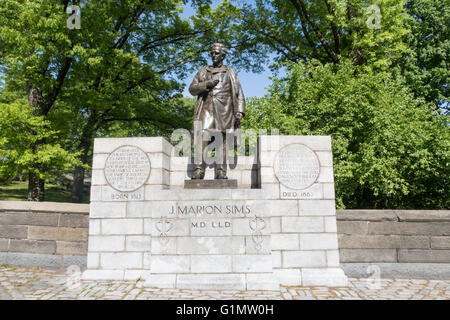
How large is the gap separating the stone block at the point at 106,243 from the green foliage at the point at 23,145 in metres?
5.34

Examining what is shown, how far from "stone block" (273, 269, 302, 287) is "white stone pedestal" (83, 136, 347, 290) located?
0.06ft

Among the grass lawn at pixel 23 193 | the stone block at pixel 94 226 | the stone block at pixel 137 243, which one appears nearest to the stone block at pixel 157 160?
the stone block at pixel 137 243

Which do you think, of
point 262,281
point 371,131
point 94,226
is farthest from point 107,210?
point 371,131

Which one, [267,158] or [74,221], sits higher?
[267,158]

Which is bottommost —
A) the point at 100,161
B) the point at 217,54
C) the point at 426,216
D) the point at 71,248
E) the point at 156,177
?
the point at 71,248

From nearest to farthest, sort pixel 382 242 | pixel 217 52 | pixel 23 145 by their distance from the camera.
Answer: pixel 382 242 < pixel 217 52 < pixel 23 145

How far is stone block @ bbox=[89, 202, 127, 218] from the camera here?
6020mm

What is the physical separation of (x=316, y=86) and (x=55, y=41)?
31.9 ft

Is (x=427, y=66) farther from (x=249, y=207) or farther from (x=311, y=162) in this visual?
(x=249, y=207)

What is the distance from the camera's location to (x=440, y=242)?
6105mm

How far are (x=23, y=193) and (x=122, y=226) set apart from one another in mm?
18971

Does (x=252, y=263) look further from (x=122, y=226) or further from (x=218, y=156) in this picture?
(x=122, y=226)

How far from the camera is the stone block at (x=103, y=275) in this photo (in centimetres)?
572

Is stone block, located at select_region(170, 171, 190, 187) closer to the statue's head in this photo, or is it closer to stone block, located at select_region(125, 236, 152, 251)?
stone block, located at select_region(125, 236, 152, 251)
